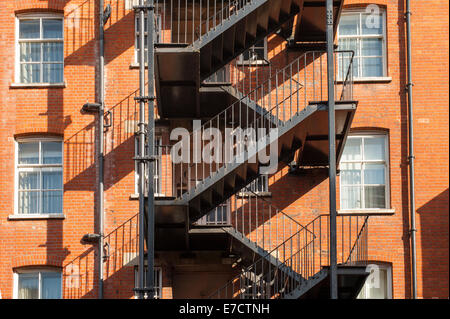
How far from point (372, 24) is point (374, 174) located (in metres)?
3.57

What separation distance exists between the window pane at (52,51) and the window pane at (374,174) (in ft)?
25.1

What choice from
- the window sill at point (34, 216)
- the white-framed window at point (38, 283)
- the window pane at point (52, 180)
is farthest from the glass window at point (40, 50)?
the white-framed window at point (38, 283)

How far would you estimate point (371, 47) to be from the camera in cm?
2370

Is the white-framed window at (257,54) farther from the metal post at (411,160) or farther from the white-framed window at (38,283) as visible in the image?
the white-framed window at (38,283)

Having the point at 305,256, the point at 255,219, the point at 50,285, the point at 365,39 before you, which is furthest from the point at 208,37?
the point at 50,285

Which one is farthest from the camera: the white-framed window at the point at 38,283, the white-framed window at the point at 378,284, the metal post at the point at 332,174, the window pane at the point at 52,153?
the window pane at the point at 52,153

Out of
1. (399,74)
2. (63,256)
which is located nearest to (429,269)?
(399,74)

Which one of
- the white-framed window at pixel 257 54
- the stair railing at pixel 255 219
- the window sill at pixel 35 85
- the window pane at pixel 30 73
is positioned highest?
the white-framed window at pixel 257 54

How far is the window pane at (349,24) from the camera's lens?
78.0 ft

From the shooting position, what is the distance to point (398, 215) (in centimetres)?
2277

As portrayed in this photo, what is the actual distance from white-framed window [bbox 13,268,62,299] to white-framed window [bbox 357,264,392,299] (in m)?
6.86
